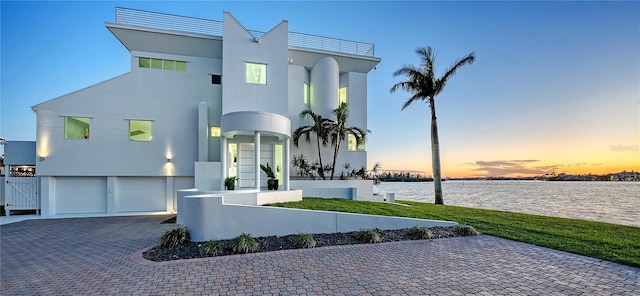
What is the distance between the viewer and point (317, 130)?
16.5 m

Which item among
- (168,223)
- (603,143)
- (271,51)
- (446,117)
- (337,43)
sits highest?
(337,43)

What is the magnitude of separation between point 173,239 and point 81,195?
11.6m

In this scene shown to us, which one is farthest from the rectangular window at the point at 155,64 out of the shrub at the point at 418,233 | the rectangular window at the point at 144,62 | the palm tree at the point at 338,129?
the shrub at the point at 418,233

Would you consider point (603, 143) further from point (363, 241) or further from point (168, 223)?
point (168, 223)

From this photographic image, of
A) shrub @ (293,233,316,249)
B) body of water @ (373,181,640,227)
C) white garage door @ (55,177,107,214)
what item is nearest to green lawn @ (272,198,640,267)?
shrub @ (293,233,316,249)

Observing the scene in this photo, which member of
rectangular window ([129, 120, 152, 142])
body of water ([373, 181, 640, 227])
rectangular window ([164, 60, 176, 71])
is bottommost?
body of water ([373, 181, 640, 227])

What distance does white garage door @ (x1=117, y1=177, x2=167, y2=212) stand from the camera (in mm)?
15578

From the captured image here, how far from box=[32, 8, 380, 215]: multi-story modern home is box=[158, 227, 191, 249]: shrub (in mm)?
6334

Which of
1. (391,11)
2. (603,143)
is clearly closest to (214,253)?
(391,11)

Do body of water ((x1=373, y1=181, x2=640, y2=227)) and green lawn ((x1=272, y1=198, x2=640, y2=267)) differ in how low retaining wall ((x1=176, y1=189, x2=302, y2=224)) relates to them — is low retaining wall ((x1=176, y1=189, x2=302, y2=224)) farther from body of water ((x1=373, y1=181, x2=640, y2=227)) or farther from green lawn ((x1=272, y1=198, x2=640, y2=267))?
body of water ((x1=373, y1=181, x2=640, y2=227))

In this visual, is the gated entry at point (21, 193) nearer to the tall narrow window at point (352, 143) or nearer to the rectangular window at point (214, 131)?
the rectangular window at point (214, 131)

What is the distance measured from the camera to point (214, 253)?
6570mm

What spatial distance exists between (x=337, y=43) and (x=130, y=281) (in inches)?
698

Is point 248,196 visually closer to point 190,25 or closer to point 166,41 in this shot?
point 166,41
